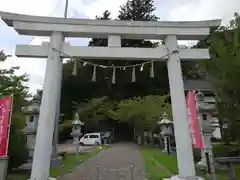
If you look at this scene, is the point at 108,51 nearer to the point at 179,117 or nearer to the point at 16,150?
the point at 179,117

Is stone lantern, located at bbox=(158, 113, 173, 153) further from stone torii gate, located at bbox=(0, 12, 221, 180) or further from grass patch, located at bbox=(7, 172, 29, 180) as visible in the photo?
stone torii gate, located at bbox=(0, 12, 221, 180)

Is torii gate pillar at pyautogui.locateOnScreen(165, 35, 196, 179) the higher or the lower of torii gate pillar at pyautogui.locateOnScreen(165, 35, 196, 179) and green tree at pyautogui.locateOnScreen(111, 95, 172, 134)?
the lower

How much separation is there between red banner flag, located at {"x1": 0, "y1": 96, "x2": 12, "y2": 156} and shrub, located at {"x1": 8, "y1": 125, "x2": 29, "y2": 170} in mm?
1963

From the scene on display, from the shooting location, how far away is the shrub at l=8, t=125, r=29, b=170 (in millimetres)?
9078

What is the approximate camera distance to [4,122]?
724 centimetres

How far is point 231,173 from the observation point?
657cm

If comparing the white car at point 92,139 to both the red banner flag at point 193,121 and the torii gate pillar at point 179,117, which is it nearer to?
the red banner flag at point 193,121

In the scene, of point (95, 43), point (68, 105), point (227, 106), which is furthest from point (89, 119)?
point (227, 106)

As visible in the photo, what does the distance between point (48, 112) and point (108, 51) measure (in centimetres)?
220

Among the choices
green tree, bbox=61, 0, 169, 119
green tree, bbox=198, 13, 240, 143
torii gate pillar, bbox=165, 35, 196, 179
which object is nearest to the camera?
torii gate pillar, bbox=165, 35, 196, 179

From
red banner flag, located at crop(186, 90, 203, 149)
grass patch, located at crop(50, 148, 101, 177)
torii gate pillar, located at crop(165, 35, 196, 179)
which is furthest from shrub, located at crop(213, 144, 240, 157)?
grass patch, located at crop(50, 148, 101, 177)

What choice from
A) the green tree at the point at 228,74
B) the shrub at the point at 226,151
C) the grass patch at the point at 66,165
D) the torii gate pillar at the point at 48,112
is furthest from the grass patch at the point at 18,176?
the shrub at the point at 226,151

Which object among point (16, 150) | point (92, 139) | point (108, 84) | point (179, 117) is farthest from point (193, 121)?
point (108, 84)

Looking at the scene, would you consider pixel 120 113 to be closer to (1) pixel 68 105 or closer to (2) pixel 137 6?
(1) pixel 68 105
